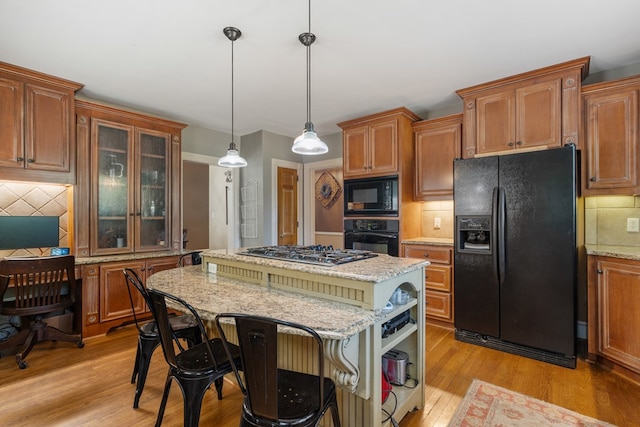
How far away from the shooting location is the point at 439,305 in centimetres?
335

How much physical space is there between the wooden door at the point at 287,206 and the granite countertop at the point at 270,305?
279 centimetres

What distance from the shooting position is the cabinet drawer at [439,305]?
3.29 metres

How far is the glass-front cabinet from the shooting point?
130 inches

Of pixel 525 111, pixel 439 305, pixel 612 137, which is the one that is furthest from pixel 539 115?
pixel 439 305

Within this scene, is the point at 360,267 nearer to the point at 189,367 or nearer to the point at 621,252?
the point at 189,367

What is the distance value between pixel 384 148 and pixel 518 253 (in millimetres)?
1764

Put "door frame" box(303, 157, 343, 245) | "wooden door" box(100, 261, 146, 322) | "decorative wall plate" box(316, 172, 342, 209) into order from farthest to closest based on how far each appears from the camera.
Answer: "decorative wall plate" box(316, 172, 342, 209) < "door frame" box(303, 157, 343, 245) < "wooden door" box(100, 261, 146, 322)

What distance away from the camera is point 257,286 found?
1.90m

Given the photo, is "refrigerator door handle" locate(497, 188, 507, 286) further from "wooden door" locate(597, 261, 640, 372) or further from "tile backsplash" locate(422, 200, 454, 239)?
"tile backsplash" locate(422, 200, 454, 239)

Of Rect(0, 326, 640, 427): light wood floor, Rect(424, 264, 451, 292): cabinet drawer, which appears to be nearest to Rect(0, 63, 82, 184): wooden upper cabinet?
Rect(0, 326, 640, 427): light wood floor

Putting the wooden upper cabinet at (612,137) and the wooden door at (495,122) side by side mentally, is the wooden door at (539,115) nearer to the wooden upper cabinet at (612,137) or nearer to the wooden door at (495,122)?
the wooden door at (495,122)

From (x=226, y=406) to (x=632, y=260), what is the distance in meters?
3.00

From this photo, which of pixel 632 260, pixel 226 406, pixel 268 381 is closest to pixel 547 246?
pixel 632 260

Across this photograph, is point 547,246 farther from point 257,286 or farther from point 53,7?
point 53,7
